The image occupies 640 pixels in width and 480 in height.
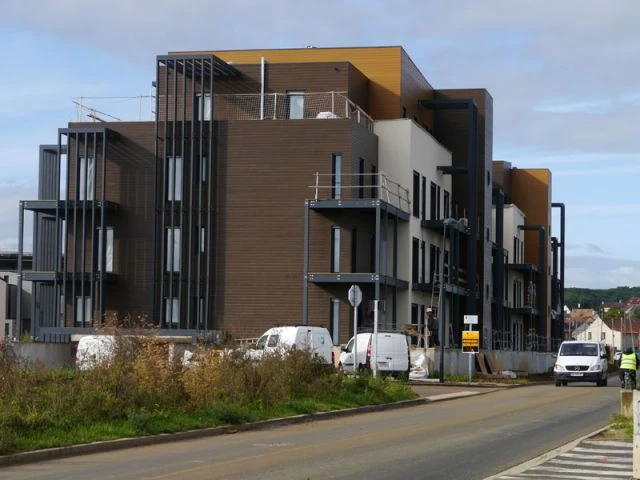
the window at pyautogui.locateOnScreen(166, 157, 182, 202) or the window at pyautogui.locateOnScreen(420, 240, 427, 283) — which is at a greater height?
the window at pyautogui.locateOnScreen(166, 157, 182, 202)

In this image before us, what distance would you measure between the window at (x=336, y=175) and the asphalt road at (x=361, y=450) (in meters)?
23.5

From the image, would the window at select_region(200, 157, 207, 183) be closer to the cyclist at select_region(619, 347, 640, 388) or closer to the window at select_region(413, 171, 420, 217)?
the window at select_region(413, 171, 420, 217)

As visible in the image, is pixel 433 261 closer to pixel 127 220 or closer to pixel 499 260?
pixel 499 260

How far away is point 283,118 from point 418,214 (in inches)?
349

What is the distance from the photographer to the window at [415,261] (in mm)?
56531

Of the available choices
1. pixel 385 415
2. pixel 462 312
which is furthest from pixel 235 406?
pixel 462 312

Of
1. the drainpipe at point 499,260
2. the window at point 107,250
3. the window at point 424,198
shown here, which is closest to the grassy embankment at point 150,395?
the window at point 107,250

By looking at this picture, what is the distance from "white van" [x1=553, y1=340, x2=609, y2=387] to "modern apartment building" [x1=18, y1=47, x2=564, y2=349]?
20.1 feet

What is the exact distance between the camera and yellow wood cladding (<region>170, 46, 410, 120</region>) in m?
58.5

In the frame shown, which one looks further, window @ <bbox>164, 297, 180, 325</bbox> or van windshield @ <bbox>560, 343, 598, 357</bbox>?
window @ <bbox>164, 297, 180, 325</bbox>

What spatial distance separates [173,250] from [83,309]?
191 inches

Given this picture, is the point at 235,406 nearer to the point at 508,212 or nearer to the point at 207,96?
the point at 207,96

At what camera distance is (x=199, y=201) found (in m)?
53.0

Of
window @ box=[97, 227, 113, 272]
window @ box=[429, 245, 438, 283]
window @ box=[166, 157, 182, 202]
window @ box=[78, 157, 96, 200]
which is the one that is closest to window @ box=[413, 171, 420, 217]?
window @ box=[429, 245, 438, 283]
